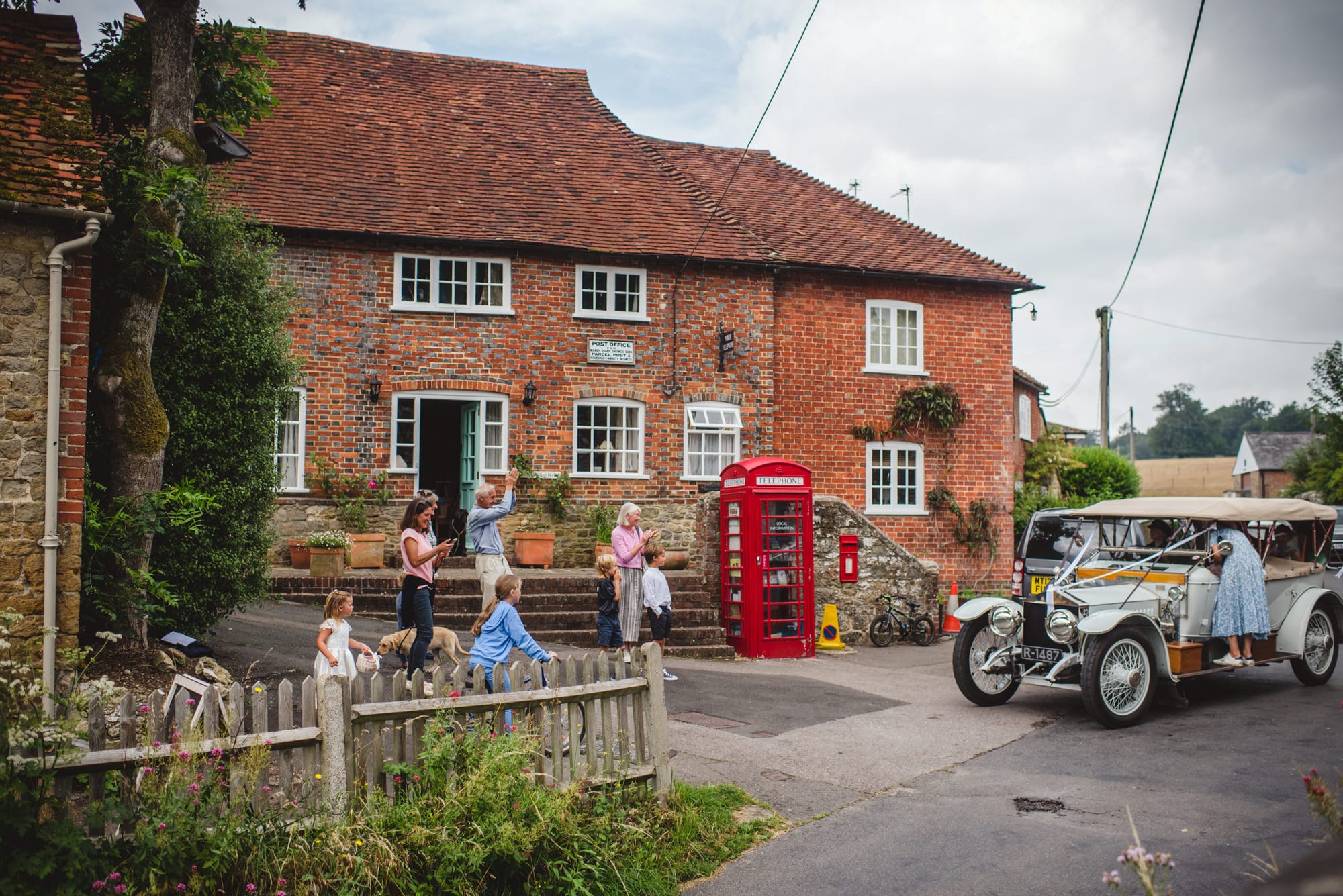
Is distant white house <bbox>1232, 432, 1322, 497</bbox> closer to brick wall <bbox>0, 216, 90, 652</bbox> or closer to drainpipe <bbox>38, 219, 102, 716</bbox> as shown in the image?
brick wall <bbox>0, 216, 90, 652</bbox>

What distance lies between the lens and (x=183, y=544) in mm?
9281

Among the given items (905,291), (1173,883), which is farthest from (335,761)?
(905,291)

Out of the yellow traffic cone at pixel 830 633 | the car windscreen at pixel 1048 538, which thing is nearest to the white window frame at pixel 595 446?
the yellow traffic cone at pixel 830 633

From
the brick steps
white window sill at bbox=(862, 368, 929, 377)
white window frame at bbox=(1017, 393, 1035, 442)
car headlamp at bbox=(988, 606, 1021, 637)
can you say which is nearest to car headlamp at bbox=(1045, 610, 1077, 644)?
car headlamp at bbox=(988, 606, 1021, 637)

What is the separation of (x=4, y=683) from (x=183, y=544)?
192 inches

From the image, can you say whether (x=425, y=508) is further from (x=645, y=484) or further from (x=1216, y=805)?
(x=645, y=484)

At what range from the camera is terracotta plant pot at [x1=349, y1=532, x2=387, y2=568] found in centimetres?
1541

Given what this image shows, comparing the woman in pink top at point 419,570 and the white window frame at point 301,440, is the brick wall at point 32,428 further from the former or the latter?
the white window frame at point 301,440

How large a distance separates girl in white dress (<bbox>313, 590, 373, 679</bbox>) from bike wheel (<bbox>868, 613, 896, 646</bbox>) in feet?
31.1

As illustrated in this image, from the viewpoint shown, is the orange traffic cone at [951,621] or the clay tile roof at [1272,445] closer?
the orange traffic cone at [951,621]

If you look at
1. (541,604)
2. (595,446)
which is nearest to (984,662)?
(541,604)

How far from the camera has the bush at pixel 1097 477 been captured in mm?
27328

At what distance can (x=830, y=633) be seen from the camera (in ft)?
48.1

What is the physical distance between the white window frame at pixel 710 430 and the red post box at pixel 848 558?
3487 mm
